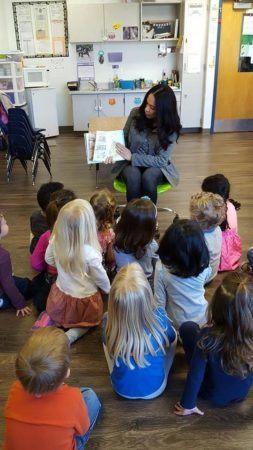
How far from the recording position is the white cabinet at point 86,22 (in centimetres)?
580

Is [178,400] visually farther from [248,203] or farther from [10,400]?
[248,203]

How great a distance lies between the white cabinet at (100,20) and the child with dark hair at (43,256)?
15.6ft

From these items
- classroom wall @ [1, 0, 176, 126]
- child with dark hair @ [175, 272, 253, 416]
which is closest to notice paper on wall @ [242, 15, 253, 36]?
classroom wall @ [1, 0, 176, 126]

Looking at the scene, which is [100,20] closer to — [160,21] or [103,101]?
[160,21]

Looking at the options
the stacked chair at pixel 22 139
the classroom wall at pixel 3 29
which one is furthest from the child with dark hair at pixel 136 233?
the classroom wall at pixel 3 29

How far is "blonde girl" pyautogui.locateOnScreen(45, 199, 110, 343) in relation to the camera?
1.67m

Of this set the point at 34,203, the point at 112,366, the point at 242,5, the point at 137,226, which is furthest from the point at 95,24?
the point at 112,366

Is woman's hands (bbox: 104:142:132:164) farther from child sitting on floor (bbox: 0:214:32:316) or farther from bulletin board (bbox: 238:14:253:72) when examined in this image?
bulletin board (bbox: 238:14:253:72)

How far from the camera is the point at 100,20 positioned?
232 inches

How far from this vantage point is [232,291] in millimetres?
1173

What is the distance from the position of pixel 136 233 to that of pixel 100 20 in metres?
5.14

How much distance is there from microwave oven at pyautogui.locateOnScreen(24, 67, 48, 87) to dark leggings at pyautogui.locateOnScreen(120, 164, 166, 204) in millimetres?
3704

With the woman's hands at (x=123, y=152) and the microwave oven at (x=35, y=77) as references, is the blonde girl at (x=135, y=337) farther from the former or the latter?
the microwave oven at (x=35, y=77)

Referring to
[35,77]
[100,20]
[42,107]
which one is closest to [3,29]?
[35,77]
